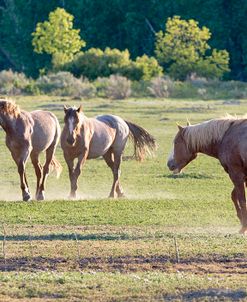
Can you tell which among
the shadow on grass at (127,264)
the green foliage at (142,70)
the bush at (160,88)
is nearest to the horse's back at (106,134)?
the shadow on grass at (127,264)

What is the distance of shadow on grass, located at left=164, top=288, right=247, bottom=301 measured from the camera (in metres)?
11.2

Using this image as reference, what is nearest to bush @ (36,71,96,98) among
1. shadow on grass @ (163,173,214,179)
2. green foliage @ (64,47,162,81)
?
green foliage @ (64,47,162,81)

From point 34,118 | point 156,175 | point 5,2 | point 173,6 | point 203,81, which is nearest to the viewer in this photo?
point 34,118

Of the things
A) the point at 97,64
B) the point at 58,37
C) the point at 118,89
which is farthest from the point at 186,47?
the point at 118,89

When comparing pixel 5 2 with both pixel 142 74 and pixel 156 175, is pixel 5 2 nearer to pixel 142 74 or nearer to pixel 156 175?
pixel 142 74

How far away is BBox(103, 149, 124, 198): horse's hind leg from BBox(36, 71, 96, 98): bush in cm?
3168

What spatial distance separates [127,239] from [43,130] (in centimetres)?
660

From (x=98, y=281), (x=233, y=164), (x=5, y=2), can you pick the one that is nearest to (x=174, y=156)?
(x=233, y=164)

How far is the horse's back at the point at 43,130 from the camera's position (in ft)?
70.9

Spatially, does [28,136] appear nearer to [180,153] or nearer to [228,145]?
[180,153]

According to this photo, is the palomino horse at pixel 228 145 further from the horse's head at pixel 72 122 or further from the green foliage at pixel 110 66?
the green foliage at pixel 110 66

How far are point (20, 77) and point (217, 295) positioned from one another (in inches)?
2123

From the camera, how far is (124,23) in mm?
82500

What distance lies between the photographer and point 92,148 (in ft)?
73.7
